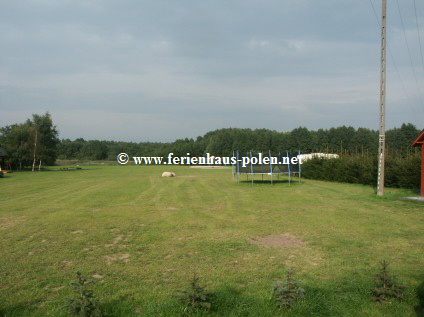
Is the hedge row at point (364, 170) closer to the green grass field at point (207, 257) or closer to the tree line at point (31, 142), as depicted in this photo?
the green grass field at point (207, 257)

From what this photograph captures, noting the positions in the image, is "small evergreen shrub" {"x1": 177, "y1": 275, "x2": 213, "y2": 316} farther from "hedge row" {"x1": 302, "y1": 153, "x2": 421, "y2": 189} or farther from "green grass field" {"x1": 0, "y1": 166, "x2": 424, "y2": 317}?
"hedge row" {"x1": 302, "y1": 153, "x2": 421, "y2": 189}

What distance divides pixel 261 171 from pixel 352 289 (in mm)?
16895

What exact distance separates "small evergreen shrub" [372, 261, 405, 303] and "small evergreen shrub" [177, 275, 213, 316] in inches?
74.7

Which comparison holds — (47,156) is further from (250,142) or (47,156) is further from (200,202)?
(250,142)

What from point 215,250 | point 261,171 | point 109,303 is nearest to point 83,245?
point 215,250

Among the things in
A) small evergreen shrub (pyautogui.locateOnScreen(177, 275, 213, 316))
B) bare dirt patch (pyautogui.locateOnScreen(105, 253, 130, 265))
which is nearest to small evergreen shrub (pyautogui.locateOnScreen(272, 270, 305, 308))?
small evergreen shrub (pyautogui.locateOnScreen(177, 275, 213, 316))

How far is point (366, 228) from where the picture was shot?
26.3 ft

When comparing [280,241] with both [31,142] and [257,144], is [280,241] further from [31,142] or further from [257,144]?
[257,144]

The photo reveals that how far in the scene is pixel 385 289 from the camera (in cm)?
405

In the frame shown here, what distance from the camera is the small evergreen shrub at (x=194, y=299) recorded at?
367 centimetres

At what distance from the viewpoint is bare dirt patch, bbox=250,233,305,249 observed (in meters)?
6.54

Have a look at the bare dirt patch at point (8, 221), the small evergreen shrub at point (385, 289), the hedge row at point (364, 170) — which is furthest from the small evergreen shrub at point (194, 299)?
the hedge row at point (364, 170)

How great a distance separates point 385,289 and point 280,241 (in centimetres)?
288

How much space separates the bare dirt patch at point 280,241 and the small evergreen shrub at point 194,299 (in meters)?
2.92
